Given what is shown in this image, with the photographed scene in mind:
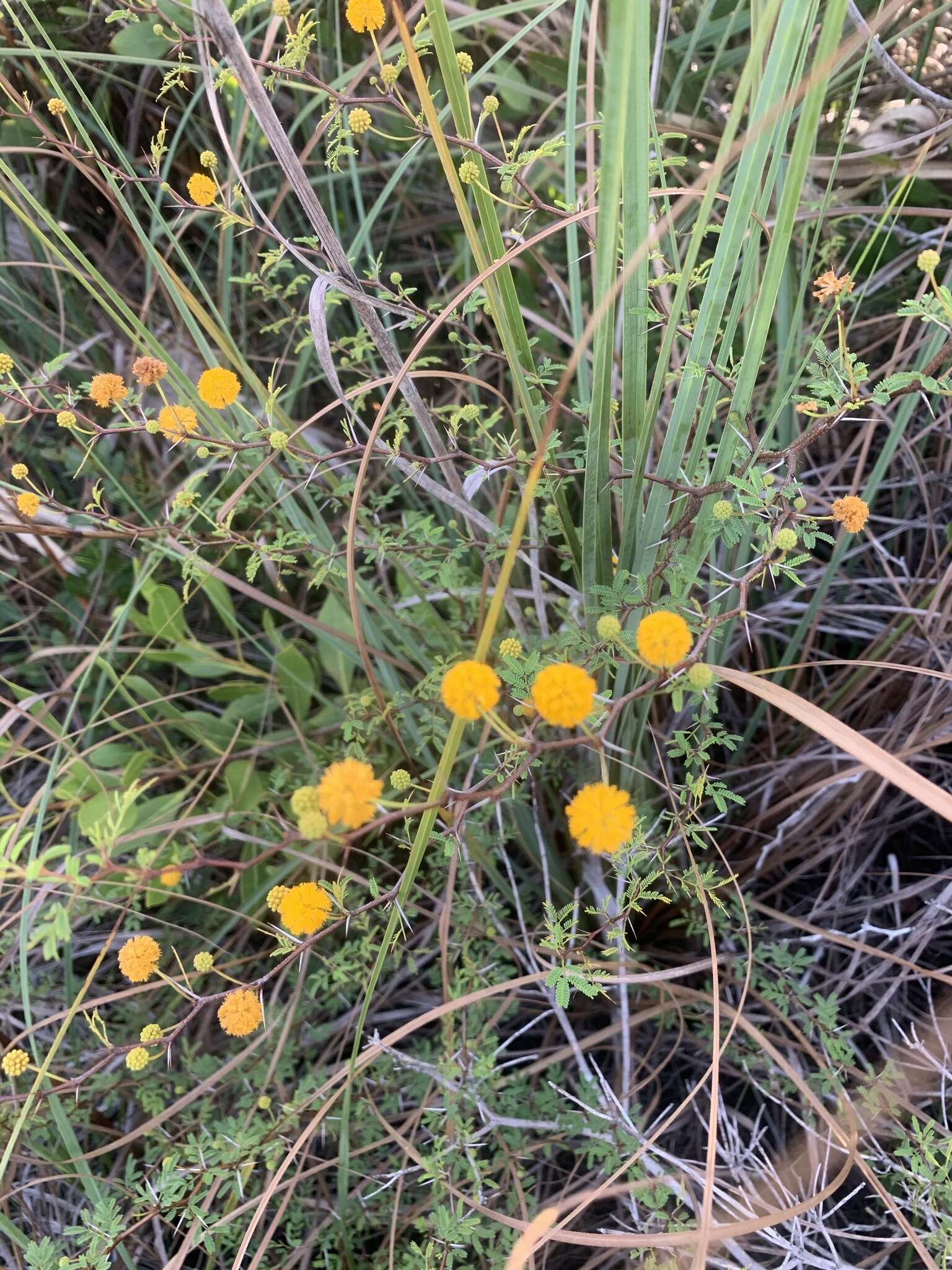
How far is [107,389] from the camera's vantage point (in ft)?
2.72

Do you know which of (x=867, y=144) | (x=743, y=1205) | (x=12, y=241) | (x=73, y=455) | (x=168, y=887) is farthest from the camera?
(x=12, y=241)

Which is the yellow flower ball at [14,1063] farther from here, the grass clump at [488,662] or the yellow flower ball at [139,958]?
the yellow flower ball at [139,958]

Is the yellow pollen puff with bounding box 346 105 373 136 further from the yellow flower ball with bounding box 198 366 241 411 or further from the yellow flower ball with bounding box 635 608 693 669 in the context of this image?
the yellow flower ball with bounding box 635 608 693 669

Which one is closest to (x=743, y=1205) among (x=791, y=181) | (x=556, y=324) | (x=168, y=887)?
(x=168, y=887)

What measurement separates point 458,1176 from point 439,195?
1.52 meters

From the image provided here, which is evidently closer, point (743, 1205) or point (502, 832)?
point (743, 1205)

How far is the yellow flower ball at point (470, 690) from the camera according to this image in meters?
0.54

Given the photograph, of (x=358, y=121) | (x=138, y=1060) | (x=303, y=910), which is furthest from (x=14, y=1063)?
(x=358, y=121)

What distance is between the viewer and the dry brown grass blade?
58 centimetres

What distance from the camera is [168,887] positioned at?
1138 millimetres

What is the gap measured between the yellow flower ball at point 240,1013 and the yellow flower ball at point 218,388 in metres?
0.53

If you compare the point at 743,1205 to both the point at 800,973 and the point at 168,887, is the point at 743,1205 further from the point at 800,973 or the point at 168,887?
the point at 168,887

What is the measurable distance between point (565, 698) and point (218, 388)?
0.49 metres

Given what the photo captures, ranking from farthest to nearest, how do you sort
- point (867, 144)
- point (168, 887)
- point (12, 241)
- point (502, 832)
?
point (12, 241) < point (867, 144) < point (168, 887) < point (502, 832)
